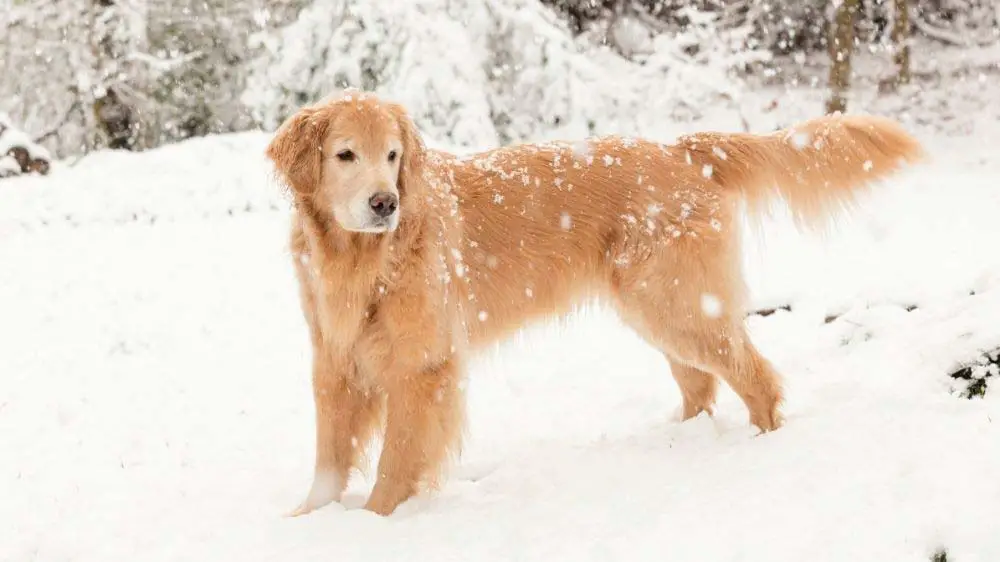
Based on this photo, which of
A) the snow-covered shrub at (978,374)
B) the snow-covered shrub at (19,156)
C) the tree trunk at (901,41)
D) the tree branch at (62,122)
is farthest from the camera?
the tree branch at (62,122)

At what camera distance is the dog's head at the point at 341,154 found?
3.67 metres

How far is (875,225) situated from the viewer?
29.2 ft

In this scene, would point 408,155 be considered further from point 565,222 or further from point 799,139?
point 799,139

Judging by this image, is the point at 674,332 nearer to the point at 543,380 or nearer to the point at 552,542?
the point at 552,542

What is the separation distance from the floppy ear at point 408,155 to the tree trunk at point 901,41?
1533 cm

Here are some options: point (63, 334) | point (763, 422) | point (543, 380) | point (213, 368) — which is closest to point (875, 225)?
point (543, 380)

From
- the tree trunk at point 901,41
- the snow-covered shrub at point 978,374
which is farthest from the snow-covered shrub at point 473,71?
the snow-covered shrub at point 978,374

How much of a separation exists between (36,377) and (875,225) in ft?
26.0

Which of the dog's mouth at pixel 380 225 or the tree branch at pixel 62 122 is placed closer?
the dog's mouth at pixel 380 225

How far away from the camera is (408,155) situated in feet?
12.7

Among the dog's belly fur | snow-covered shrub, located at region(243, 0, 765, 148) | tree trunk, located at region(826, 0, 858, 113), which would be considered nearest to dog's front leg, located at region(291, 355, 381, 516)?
the dog's belly fur

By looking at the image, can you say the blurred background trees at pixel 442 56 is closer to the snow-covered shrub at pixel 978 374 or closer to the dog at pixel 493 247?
the dog at pixel 493 247

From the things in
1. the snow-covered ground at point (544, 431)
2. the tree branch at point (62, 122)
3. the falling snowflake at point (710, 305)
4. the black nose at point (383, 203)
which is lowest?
the tree branch at point (62, 122)

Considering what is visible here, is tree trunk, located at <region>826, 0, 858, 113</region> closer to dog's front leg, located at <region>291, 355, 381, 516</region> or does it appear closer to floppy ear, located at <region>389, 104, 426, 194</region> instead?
floppy ear, located at <region>389, 104, 426, 194</region>
